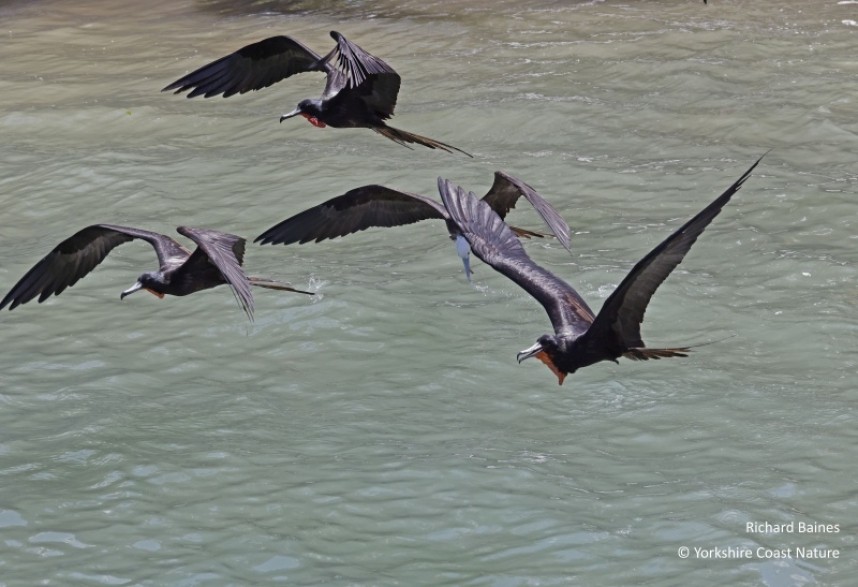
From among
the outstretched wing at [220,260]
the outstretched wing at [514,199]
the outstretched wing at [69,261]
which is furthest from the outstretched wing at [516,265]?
the outstretched wing at [69,261]

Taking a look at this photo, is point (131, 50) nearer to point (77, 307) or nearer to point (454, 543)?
point (77, 307)

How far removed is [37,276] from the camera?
31.2 feet

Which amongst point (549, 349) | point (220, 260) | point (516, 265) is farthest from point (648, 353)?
point (220, 260)

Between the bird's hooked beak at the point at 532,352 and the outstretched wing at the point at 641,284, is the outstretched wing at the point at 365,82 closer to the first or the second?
the bird's hooked beak at the point at 532,352

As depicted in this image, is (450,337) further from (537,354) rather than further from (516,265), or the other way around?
(537,354)

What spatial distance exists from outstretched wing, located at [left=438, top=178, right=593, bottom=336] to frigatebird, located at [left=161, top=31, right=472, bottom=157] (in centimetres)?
53

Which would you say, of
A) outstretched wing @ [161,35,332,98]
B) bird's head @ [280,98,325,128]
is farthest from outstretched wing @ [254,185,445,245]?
outstretched wing @ [161,35,332,98]

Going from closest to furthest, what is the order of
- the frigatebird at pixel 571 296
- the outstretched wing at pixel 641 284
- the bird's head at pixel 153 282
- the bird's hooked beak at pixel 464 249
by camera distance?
the outstretched wing at pixel 641 284 < the frigatebird at pixel 571 296 < the bird's hooked beak at pixel 464 249 < the bird's head at pixel 153 282

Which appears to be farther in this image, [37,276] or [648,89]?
[648,89]

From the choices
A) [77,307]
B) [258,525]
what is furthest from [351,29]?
[258,525]

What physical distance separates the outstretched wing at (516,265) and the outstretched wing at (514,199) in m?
0.46

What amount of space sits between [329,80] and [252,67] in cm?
50

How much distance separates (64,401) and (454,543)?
9.92 feet

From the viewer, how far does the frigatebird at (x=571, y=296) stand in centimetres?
696
